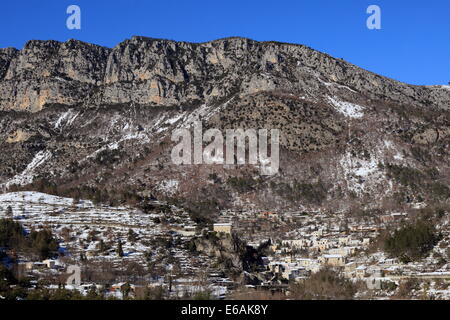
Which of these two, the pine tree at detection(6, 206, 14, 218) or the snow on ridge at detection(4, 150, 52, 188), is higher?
the snow on ridge at detection(4, 150, 52, 188)

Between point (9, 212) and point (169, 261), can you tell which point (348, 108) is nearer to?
point (9, 212)

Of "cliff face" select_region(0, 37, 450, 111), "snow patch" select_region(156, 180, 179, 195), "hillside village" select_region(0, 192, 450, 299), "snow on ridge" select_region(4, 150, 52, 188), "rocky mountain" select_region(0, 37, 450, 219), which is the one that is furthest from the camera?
"cliff face" select_region(0, 37, 450, 111)

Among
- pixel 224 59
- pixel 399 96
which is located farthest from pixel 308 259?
pixel 224 59

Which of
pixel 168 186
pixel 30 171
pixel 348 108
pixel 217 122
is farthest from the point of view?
pixel 30 171

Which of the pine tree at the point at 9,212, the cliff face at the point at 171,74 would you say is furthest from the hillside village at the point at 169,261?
the cliff face at the point at 171,74

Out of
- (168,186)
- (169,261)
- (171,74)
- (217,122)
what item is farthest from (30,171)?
(169,261)

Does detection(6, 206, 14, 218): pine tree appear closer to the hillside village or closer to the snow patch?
the hillside village

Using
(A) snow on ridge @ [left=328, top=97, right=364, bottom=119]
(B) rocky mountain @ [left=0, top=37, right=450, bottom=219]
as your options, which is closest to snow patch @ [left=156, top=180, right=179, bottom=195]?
(B) rocky mountain @ [left=0, top=37, right=450, bottom=219]
